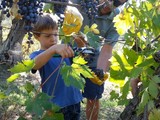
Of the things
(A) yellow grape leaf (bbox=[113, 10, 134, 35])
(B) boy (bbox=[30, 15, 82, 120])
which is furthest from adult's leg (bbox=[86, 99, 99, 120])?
(A) yellow grape leaf (bbox=[113, 10, 134, 35])

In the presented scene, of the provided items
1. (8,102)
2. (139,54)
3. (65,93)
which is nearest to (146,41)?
(139,54)

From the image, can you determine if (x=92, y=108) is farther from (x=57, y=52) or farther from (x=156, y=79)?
(x=156, y=79)

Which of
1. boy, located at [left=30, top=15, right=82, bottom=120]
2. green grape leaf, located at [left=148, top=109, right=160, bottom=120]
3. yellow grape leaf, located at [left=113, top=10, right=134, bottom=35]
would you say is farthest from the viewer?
boy, located at [left=30, top=15, right=82, bottom=120]

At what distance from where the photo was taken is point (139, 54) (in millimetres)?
1492

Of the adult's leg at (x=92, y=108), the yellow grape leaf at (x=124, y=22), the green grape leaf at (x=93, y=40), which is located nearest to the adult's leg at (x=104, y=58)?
the adult's leg at (x=92, y=108)

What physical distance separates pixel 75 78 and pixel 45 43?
856 mm

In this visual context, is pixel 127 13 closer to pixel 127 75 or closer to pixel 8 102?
pixel 127 75

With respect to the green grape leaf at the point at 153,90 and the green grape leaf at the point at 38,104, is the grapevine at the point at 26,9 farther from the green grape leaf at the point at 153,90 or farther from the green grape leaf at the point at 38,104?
the green grape leaf at the point at 153,90

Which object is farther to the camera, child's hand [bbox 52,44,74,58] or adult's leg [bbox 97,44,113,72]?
adult's leg [bbox 97,44,113,72]

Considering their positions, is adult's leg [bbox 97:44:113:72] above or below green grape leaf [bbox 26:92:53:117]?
below

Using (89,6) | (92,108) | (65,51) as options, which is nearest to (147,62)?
(65,51)

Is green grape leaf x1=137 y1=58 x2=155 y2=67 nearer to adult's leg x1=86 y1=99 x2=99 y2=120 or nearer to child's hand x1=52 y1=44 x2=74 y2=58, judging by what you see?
child's hand x1=52 y1=44 x2=74 y2=58

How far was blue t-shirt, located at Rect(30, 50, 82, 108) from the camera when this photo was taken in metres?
2.34

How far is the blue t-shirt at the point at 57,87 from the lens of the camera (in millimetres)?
2342
